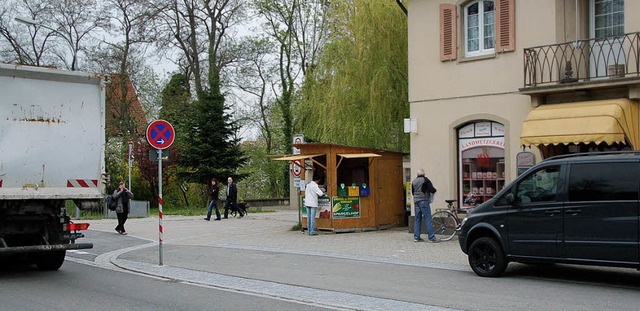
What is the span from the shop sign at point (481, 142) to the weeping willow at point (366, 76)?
4.73 metres

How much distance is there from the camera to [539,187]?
36.2 ft

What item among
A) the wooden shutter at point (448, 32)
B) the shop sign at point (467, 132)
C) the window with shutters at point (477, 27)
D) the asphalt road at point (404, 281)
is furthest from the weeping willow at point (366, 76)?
the asphalt road at point (404, 281)

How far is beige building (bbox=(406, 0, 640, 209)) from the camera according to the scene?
47.3 feet

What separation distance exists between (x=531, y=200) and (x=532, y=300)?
85.7 inches

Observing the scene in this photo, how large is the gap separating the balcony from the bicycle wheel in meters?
3.56

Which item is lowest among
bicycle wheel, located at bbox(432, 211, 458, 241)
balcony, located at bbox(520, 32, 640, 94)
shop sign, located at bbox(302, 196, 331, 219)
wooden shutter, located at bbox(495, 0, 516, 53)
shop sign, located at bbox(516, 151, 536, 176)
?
bicycle wheel, located at bbox(432, 211, 458, 241)

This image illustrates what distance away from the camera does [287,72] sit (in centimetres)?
4600

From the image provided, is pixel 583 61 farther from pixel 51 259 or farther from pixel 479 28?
pixel 51 259

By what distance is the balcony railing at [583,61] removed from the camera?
1444cm

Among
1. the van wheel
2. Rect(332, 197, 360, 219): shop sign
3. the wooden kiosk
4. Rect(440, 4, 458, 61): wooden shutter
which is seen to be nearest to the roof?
the wooden kiosk

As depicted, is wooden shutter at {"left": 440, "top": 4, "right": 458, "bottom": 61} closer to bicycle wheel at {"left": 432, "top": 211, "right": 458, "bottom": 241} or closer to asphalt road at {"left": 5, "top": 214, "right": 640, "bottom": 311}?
bicycle wheel at {"left": 432, "top": 211, "right": 458, "bottom": 241}

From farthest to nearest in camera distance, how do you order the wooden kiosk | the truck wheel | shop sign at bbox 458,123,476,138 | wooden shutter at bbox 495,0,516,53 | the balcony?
the wooden kiosk
shop sign at bbox 458,123,476,138
wooden shutter at bbox 495,0,516,53
the balcony
the truck wheel

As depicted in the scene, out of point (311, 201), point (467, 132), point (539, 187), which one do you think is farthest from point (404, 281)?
point (311, 201)

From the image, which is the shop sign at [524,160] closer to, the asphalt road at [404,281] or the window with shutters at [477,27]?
the window with shutters at [477,27]
